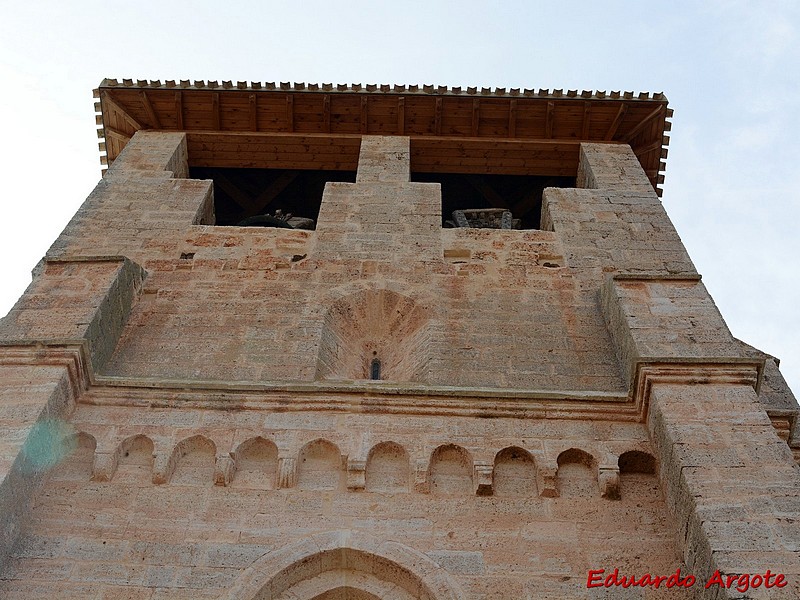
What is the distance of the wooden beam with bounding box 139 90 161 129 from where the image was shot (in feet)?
37.0

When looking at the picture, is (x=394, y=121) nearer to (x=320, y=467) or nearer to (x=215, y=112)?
(x=215, y=112)

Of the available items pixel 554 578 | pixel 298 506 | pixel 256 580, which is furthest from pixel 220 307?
pixel 554 578

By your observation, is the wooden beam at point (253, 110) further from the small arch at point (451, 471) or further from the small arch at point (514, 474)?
the small arch at point (514, 474)

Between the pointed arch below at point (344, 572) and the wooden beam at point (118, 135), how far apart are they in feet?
24.7

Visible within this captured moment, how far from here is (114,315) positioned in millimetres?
7246

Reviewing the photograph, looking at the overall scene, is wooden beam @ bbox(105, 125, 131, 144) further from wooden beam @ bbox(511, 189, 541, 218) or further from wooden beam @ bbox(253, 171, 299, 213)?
wooden beam @ bbox(511, 189, 541, 218)

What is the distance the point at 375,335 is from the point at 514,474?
7.90 feet

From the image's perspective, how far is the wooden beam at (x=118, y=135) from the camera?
1156cm

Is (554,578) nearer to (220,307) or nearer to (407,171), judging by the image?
(220,307)

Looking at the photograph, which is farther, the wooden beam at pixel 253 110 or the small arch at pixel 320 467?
the wooden beam at pixel 253 110

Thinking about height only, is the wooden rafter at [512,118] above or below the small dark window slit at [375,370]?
above

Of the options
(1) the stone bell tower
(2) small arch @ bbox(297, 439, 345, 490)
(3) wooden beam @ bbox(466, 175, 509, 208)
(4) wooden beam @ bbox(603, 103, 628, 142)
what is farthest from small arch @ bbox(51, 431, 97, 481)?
(4) wooden beam @ bbox(603, 103, 628, 142)

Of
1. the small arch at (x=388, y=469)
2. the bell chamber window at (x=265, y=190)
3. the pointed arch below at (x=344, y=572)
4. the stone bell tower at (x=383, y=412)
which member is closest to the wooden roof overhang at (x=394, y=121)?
the bell chamber window at (x=265, y=190)

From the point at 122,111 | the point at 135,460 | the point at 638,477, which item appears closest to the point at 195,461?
the point at 135,460
